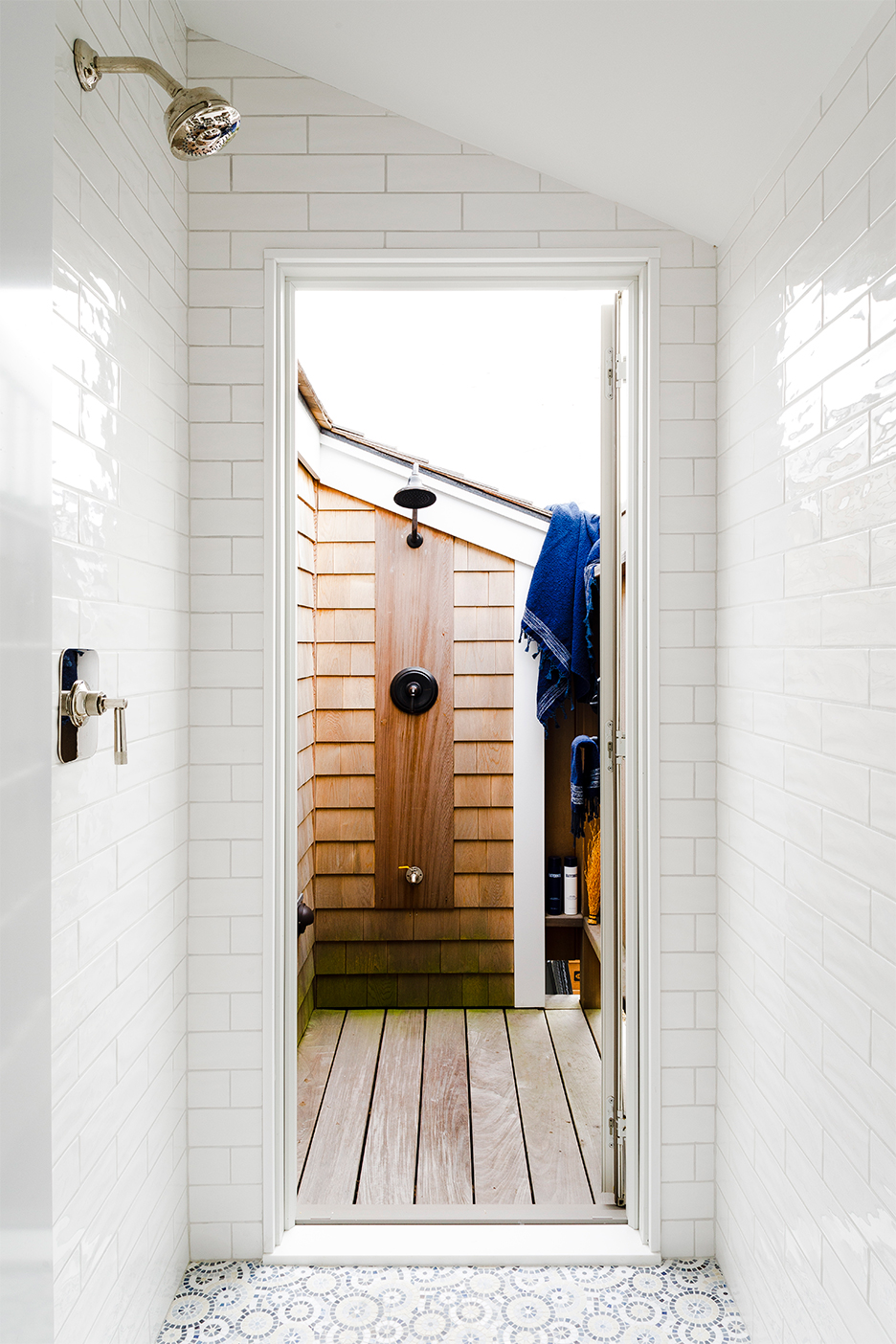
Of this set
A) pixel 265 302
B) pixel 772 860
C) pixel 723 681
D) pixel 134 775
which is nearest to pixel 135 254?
pixel 265 302

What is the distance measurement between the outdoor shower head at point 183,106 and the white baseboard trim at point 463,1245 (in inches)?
85.8

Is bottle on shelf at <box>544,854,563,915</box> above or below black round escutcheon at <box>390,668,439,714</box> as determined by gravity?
below

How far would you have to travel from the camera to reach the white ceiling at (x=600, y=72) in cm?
137

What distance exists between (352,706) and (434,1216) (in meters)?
1.86

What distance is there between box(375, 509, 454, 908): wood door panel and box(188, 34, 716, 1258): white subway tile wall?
1.52 metres

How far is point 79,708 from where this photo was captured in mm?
1250

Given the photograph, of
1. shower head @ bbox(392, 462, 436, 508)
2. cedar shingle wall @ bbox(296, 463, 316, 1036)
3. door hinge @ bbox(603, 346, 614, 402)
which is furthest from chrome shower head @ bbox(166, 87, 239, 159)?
shower head @ bbox(392, 462, 436, 508)

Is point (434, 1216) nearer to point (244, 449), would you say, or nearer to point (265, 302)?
point (244, 449)

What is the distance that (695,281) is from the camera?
1921mm

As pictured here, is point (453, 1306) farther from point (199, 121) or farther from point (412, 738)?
point (199, 121)

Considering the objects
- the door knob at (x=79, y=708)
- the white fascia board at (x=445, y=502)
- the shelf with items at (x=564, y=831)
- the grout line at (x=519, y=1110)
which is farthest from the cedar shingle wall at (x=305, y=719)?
the door knob at (x=79, y=708)

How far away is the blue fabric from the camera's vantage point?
127 inches

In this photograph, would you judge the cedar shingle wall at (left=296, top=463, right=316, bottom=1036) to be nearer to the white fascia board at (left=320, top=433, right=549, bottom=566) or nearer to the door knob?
the white fascia board at (left=320, top=433, right=549, bottom=566)

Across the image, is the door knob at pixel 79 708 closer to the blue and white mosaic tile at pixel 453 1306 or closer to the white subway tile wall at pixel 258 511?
the white subway tile wall at pixel 258 511
